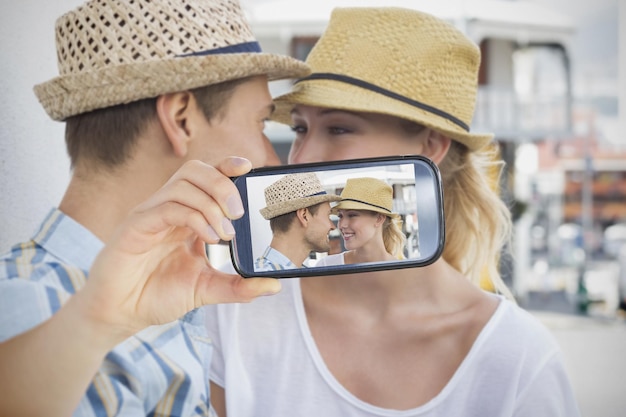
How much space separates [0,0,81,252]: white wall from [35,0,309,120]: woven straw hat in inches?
12.5

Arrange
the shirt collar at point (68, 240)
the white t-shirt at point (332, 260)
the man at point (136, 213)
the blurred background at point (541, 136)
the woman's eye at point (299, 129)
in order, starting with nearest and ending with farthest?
the man at point (136, 213), the white t-shirt at point (332, 260), the shirt collar at point (68, 240), the blurred background at point (541, 136), the woman's eye at point (299, 129)

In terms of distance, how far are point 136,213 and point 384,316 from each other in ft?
3.43

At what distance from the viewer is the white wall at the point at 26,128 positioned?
165cm

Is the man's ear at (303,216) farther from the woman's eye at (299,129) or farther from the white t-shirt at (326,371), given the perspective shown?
the woman's eye at (299,129)

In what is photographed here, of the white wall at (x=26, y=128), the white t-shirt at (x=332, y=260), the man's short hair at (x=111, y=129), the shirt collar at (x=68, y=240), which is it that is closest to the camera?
the white t-shirt at (x=332, y=260)

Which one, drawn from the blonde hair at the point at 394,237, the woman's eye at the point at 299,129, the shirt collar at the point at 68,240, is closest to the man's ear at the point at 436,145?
the woman's eye at the point at 299,129

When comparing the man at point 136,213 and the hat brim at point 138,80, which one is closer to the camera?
the man at point 136,213

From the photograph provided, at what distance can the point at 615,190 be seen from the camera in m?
13.5

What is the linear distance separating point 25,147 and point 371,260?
1.12m

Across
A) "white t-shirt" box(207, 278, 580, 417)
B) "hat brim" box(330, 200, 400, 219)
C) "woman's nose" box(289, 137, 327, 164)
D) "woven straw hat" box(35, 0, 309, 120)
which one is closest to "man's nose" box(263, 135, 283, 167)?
"woman's nose" box(289, 137, 327, 164)

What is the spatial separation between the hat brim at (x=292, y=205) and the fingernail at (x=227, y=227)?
82mm

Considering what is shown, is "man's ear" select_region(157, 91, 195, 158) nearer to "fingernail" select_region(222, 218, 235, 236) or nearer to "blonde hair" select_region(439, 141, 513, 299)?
"fingernail" select_region(222, 218, 235, 236)

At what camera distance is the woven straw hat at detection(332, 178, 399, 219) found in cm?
104

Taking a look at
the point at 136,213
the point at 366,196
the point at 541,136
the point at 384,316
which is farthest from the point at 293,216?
the point at 541,136
